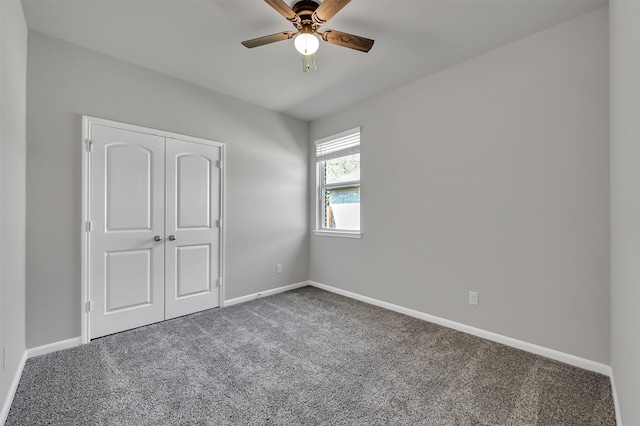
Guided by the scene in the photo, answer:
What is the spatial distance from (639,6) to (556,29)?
1469 mm

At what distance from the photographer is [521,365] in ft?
7.04

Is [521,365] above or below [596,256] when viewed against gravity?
below

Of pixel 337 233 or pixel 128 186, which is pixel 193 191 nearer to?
pixel 128 186

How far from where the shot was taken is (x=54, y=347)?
2.39 metres

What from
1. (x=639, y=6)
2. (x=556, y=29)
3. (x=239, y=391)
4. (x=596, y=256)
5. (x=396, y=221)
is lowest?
(x=239, y=391)

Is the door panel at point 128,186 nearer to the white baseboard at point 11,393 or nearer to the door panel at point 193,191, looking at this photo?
the door panel at point 193,191

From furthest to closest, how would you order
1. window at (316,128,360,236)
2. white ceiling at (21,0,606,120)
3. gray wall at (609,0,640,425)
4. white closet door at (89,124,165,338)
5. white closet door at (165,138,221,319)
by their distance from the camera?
1. window at (316,128,360,236)
2. white closet door at (165,138,221,319)
3. white closet door at (89,124,165,338)
4. white ceiling at (21,0,606,120)
5. gray wall at (609,0,640,425)

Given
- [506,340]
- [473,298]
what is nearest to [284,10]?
[473,298]

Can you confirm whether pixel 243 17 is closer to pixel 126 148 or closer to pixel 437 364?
pixel 126 148

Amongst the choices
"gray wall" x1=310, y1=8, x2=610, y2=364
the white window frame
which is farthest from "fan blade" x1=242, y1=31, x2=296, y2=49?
the white window frame

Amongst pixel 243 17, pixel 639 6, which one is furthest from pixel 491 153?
pixel 243 17

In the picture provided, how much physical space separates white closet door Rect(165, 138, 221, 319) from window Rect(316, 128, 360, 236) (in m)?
1.54

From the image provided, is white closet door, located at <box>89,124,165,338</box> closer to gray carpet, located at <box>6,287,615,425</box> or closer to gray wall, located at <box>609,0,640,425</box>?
gray carpet, located at <box>6,287,615,425</box>

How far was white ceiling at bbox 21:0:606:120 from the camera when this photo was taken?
2.05 m
